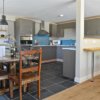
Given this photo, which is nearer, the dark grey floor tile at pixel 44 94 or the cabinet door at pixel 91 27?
the dark grey floor tile at pixel 44 94

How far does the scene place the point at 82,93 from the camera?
2.82m

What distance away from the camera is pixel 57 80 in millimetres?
3725

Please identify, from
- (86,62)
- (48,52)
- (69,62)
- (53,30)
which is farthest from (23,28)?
(86,62)

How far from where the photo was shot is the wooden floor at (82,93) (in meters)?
2.63

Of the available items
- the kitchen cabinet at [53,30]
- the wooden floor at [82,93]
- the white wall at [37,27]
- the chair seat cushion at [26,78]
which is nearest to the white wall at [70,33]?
the kitchen cabinet at [53,30]

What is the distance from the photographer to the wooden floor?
263 cm

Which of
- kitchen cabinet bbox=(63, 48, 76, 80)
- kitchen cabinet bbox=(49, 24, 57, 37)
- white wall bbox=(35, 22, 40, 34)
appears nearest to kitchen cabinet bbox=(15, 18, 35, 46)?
white wall bbox=(35, 22, 40, 34)

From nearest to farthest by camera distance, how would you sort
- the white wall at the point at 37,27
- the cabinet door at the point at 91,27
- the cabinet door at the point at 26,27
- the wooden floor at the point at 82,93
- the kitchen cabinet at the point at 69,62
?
1. the wooden floor at the point at 82,93
2. the kitchen cabinet at the point at 69,62
3. the cabinet door at the point at 91,27
4. the cabinet door at the point at 26,27
5. the white wall at the point at 37,27

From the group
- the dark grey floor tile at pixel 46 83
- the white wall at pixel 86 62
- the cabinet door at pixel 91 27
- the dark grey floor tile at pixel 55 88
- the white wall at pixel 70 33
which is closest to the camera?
the dark grey floor tile at pixel 55 88

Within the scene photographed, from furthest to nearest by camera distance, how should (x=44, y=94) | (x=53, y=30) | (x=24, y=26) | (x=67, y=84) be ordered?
1. (x=53, y=30)
2. (x=24, y=26)
3. (x=67, y=84)
4. (x=44, y=94)

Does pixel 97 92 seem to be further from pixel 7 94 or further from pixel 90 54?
pixel 7 94

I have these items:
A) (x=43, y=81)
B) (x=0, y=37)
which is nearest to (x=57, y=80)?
(x=43, y=81)

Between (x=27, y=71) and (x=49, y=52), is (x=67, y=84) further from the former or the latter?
(x=49, y=52)

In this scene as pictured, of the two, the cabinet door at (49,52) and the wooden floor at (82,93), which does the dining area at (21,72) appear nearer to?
the wooden floor at (82,93)
